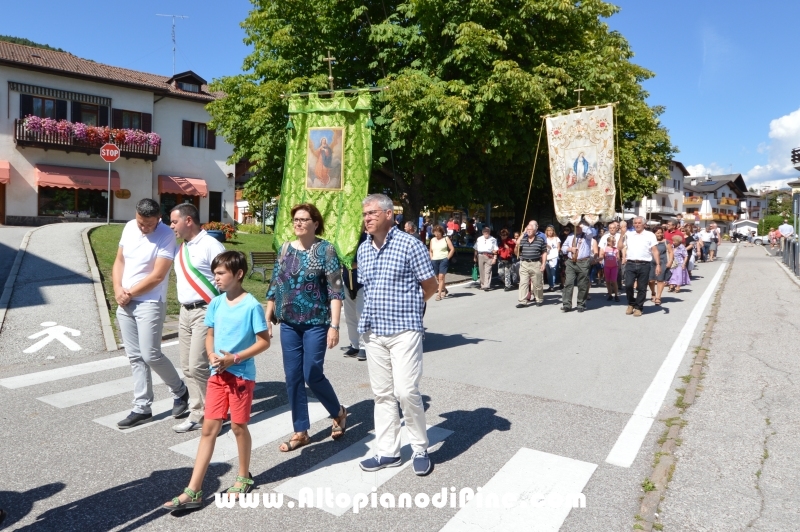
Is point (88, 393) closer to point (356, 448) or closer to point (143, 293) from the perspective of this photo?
point (143, 293)

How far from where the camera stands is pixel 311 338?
4.57m

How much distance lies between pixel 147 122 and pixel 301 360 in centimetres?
2988

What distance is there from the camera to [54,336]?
8484 mm

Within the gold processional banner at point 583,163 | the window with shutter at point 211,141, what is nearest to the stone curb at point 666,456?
the gold processional banner at point 583,163

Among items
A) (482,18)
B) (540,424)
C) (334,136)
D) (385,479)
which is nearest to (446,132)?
(482,18)

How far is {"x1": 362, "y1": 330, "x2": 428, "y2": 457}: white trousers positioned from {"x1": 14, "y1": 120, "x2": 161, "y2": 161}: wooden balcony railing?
2805cm

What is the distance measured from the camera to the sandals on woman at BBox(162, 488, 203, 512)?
3.59 m

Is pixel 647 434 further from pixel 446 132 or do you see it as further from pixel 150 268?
pixel 446 132

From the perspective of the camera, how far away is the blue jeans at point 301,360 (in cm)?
458

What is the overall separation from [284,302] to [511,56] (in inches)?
574

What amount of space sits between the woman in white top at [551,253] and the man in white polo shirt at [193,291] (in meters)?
11.5

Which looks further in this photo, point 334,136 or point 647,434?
point 334,136

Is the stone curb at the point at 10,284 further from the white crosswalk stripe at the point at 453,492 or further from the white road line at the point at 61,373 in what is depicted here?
the white crosswalk stripe at the point at 453,492

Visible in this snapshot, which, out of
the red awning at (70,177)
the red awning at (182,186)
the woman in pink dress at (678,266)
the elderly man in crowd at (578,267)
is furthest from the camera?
the red awning at (182,186)
